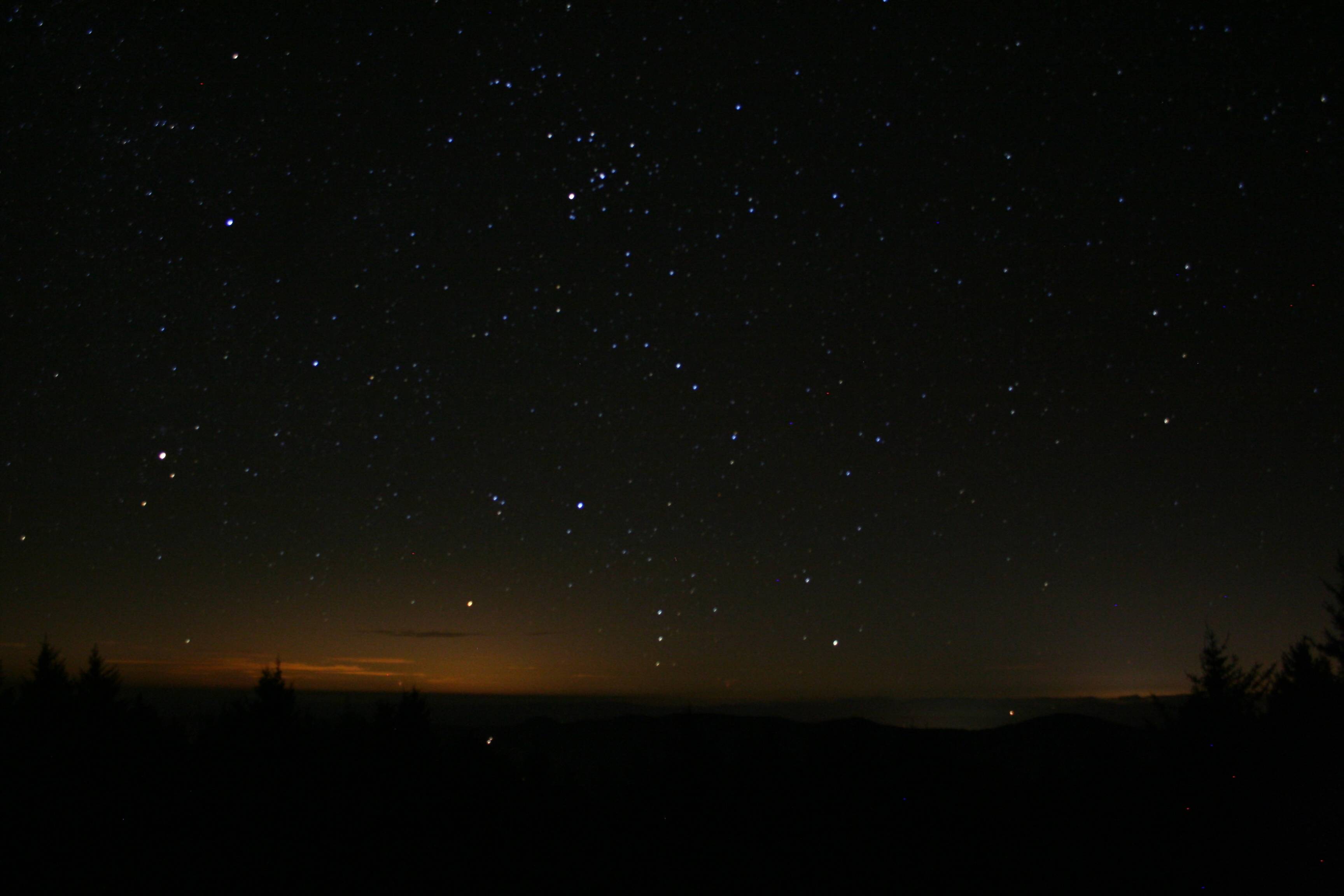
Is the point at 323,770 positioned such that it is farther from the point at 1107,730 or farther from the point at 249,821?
the point at 1107,730

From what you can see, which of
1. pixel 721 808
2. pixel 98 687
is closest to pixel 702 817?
pixel 721 808

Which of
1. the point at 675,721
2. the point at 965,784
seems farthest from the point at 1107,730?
the point at 675,721

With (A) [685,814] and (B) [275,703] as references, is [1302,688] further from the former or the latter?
(B) [275,703]

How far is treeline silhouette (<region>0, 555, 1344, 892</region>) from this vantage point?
8.55 m

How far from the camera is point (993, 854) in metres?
8.85

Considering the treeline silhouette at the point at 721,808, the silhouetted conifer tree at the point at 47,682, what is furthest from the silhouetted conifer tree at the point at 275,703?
the silhouetted conifer tree at the point at 47,682

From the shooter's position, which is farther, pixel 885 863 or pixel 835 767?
pixel 835 767

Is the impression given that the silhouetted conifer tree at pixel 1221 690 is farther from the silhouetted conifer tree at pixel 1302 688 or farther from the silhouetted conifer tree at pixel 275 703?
the silhouetted conifer tree at pixel 275 703

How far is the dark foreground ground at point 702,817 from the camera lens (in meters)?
8.43

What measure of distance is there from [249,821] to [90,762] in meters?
5.54

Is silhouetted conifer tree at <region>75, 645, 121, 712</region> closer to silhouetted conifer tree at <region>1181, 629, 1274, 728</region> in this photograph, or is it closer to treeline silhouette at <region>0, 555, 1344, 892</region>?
treeline silhouette at <region>0, 555, 1344, 892</region>

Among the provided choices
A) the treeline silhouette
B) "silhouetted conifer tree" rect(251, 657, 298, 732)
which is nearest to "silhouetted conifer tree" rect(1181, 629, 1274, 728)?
the treeline silhouette

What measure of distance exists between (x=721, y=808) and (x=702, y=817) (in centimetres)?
36

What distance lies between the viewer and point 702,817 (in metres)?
11.3
